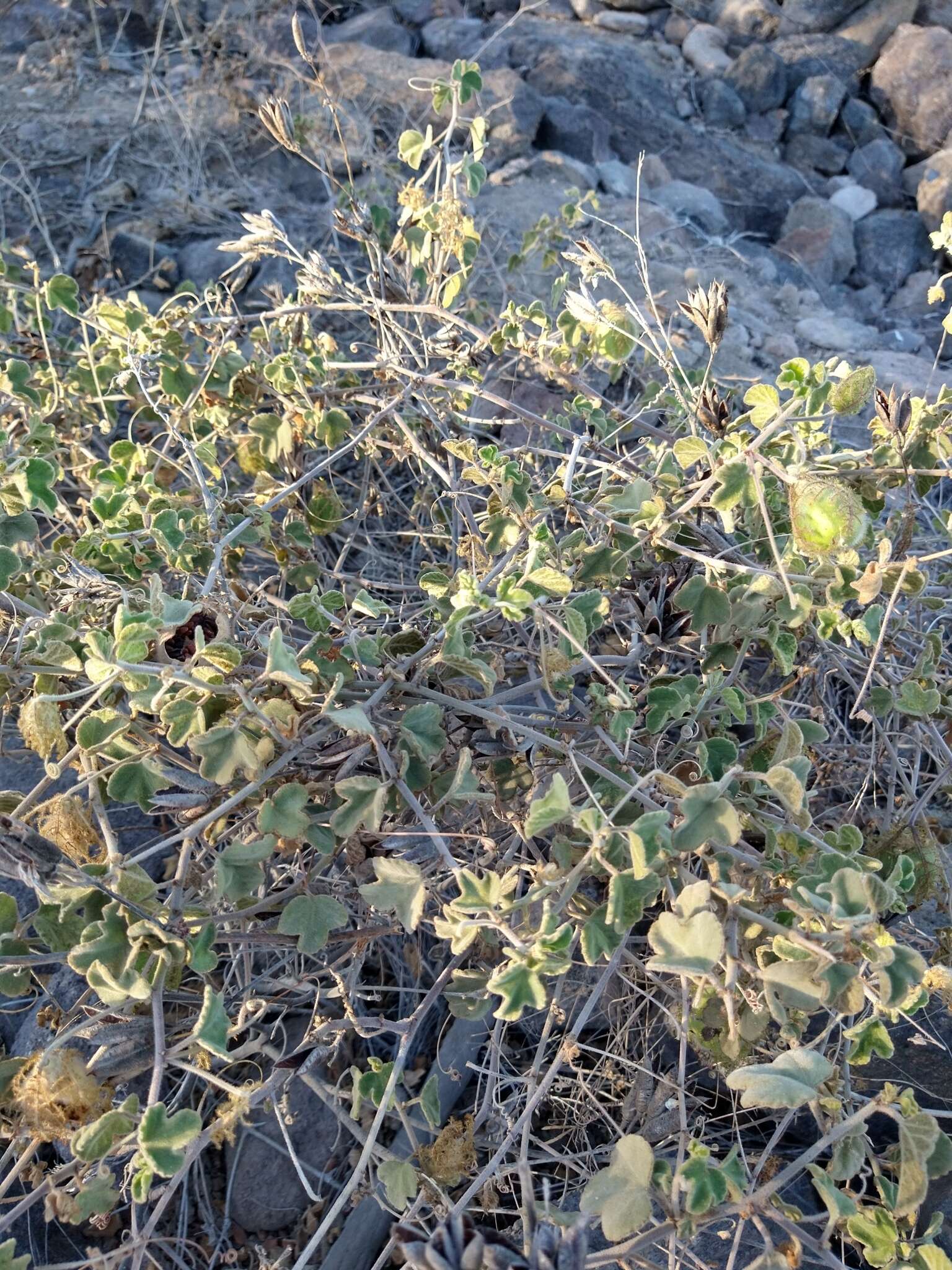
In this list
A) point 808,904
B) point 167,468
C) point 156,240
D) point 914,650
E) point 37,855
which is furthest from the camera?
point 156,240

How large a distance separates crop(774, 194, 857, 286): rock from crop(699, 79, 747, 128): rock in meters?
0.71

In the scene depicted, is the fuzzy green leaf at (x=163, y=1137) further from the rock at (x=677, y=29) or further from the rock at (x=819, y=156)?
the rock at (x=677, y=29)

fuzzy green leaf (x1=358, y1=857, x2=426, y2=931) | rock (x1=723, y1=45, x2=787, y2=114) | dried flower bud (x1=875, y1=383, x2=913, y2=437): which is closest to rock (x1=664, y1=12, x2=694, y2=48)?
rock (x1=723, y1=45, x2=787, y2=114)

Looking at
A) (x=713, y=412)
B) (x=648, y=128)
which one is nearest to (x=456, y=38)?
(x=648, y=128)

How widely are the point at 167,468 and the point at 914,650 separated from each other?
142 cm

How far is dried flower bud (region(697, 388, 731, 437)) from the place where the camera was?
137cm

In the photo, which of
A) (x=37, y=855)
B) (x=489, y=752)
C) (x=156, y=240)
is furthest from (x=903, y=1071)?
(x=156, y=240)

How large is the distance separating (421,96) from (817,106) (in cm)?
177

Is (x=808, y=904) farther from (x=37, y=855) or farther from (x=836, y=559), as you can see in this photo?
(x=37, y=855)

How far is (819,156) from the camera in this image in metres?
4.18

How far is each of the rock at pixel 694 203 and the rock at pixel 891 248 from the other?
54 centimetres

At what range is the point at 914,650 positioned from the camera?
1760 millimetres

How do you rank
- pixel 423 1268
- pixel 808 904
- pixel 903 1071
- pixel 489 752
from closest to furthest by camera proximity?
pixel 423 1268 < pixel 808 904 < pixel 489 752 < pixel 903 1071

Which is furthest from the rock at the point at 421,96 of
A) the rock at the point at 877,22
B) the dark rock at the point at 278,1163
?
the dark rock at the point at 278,1163
